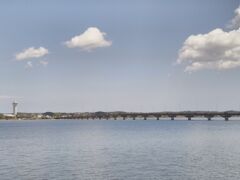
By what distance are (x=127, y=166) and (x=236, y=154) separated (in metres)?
23.6

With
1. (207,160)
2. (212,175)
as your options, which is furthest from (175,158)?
(212,175)

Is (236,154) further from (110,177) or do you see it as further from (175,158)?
(110,177)

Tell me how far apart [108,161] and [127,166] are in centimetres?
694

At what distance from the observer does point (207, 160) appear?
65312 millimetres

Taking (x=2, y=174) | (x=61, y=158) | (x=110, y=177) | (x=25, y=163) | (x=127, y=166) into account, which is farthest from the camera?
(x=61, y=158)

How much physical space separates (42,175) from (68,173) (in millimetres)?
3185

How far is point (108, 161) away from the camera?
65500 millimetres

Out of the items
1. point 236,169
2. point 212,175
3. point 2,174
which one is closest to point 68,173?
point 2,174

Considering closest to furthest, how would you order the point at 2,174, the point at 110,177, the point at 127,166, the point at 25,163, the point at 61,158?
the point at 110,177, the point at 2,174, the point at 127,166, the point at 25,163, the point at 61,158

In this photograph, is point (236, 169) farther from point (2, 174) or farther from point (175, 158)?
point (2, 174)

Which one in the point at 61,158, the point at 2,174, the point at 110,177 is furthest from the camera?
the point at 61,158

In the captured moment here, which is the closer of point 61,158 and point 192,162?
point 192,162

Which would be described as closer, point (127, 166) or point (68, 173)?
point (68, 173)

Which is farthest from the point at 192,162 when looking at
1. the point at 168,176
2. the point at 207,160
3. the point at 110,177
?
the point at 110,177
